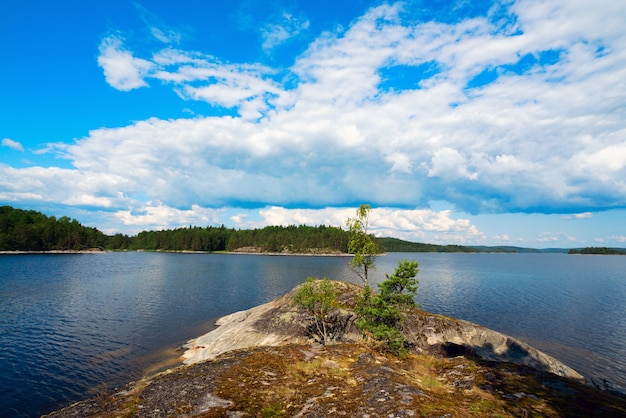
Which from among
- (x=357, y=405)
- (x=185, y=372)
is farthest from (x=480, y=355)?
(x=185, y=372)

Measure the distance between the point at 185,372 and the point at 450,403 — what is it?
16883mm

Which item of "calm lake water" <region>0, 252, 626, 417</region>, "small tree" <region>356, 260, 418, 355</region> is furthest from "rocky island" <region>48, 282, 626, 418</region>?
"calm lake water" <region>0, 252, 626, 417</region>

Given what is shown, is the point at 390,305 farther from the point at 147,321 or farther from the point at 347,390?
the point at 147,321

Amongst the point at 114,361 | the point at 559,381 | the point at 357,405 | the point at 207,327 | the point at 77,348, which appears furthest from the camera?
the point at 207,327

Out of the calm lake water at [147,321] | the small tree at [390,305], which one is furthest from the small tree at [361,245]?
the calm lake water at [147,321]

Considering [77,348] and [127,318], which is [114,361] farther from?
[127,318]

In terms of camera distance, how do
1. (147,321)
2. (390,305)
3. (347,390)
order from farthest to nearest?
(147,321), (390,305), (347,390)

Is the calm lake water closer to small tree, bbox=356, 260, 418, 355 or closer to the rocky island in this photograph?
the rocky island

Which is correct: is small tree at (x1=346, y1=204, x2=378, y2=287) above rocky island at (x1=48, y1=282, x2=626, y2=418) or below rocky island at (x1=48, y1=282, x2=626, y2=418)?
above

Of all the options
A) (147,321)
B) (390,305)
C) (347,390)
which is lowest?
(147,321)

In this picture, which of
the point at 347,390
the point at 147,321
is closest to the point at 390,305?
the point at 347,390

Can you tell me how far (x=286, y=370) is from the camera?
21.4 meters

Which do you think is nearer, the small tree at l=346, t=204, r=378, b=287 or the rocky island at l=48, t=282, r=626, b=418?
the rocky island at l=48, t=282, r=626, b=418

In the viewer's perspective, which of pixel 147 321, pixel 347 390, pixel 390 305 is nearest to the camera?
pixel 347 390
